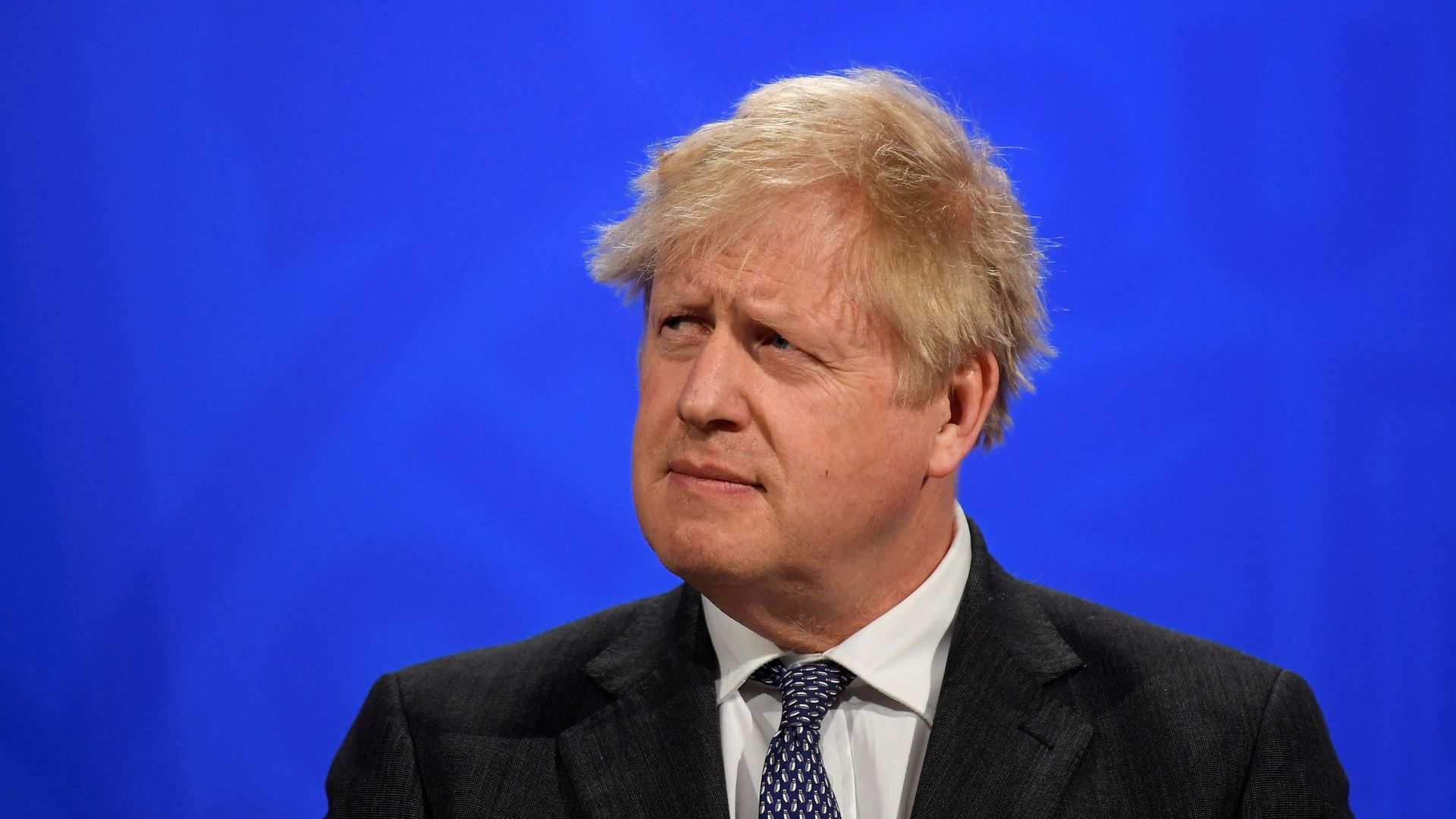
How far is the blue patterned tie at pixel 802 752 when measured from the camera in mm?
1603

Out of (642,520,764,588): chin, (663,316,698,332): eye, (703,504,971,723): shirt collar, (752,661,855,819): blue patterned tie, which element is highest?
(663,316,698,332): eye

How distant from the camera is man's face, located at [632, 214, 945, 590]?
156 cm

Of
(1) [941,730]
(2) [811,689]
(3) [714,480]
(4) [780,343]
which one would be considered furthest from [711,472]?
(1) [941,730]

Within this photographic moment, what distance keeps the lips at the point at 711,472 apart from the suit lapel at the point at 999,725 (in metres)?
0.36

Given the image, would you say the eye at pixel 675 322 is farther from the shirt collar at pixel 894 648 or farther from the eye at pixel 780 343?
the shirt collar at pixel 894 648

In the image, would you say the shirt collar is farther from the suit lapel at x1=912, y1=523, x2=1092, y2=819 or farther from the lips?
the lips

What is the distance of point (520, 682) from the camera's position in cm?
179

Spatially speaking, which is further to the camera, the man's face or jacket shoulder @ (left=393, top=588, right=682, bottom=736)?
jacket shoulder @ (left=393, top=588, right=682, bottom=736)

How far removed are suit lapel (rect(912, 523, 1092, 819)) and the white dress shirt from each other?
0.05 meters

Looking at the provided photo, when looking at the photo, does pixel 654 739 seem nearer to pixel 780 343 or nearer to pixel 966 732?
pixel 966 732

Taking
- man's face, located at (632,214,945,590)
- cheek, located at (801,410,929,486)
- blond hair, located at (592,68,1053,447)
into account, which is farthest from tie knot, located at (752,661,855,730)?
blond hair, located at (592,68,1053,447)

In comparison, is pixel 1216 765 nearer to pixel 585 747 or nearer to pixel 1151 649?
pixel 1151 649

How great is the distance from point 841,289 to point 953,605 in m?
0.46

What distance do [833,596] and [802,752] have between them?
18 cm
